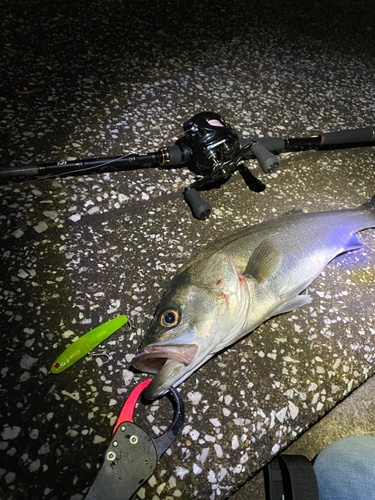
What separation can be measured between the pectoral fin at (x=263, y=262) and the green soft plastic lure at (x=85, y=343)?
58cm

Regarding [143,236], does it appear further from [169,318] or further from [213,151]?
[169,318]

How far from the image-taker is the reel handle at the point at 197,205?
186 centimetres

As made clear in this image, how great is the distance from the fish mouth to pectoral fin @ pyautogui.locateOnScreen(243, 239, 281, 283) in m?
0.44

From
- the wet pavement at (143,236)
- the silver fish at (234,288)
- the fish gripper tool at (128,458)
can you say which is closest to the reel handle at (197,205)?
the wet pavement at (143,236)

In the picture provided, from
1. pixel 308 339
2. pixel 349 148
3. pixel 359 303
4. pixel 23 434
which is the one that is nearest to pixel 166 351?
pixel 23 434

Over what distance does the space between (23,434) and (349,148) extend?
2.74 meters

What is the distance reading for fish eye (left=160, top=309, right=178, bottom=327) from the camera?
131 centimetres

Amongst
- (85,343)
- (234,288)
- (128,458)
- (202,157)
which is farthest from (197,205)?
(128,458)

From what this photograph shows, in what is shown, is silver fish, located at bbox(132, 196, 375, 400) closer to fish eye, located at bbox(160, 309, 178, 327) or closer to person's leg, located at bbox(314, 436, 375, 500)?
fish eye, located at bbox(160, 309, 178, 327)

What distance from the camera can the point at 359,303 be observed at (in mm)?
1884

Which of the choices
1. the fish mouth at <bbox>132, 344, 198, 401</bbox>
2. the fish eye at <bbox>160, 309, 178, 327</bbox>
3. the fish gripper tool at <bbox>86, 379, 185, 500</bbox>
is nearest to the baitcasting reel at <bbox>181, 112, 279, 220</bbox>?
the fish eye at <bbox>160, 309, 178, 327</bbox>

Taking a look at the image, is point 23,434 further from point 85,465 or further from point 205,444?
point 205,444

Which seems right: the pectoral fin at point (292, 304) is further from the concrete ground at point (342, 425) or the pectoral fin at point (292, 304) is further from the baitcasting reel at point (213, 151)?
the concrete ground at point (342, 425)

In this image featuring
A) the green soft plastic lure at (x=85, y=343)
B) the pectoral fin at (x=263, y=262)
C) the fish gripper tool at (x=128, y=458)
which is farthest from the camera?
the pectoral fin at (x=263, y=262)
